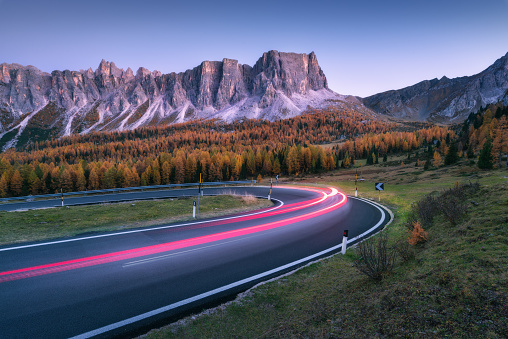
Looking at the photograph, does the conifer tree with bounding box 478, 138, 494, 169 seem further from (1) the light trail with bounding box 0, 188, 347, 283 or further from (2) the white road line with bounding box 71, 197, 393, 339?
(2) the white road line with bounding box 71, 197, 393, 339

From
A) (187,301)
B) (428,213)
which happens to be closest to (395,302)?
(187,301)

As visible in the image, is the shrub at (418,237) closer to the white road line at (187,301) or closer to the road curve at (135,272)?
the road curve at (135,272)

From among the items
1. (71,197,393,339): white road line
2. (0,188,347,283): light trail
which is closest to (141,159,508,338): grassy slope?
(71,197,393,339): white road line

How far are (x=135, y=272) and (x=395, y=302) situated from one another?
23.2 ft

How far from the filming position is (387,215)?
17438 mm

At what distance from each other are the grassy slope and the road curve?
3.37 feet

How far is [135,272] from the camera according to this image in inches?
283

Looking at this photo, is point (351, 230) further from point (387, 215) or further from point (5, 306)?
point (5, 306)

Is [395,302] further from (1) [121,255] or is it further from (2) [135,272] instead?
(1) [121,255]

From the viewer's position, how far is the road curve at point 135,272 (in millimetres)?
5016

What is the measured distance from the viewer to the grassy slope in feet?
11.5

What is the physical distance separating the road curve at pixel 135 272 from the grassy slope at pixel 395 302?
1026mm

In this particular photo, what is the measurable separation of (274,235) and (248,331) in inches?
280

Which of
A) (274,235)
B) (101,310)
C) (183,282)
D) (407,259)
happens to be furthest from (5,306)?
(407,259)
